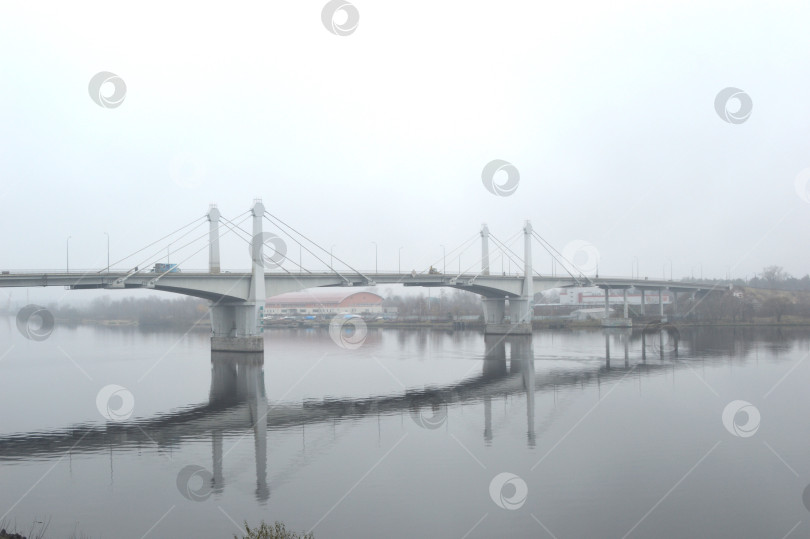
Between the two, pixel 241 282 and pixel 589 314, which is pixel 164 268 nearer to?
pixel 241 282

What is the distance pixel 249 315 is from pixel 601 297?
206ft

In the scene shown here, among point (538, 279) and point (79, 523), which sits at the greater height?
point (538, 279)

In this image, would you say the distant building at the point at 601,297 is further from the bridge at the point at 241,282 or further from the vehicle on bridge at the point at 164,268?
the vehicle on bridge at the point at 164,268

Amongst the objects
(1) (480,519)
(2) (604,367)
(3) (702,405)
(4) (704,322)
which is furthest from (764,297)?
(1) (480,519)

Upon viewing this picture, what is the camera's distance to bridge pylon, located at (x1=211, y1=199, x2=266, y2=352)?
3425cm

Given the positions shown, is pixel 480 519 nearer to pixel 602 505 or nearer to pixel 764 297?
pixel 602 505

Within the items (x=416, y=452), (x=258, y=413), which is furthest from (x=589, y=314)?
(x=416, y=452)

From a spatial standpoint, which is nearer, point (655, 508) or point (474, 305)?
point (655, 508)

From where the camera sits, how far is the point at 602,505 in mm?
10062

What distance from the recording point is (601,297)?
8675 cm

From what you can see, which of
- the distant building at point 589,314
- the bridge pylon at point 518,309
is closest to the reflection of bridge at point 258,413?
the bridge pylon at point 518,309

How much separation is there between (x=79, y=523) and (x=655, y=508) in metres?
8.83

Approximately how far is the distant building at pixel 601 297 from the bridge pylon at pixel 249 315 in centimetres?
5629

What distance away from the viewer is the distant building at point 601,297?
85.0 meters
